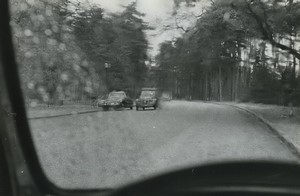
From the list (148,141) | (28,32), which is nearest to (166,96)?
(28,32)

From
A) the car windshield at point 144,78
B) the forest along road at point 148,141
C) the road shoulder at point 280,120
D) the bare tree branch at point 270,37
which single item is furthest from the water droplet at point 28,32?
the road shoulder at point 280,120

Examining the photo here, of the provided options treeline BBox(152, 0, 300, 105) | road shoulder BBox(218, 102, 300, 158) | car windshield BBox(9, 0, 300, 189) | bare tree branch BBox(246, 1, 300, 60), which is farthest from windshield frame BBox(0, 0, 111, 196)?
road shoulder BBox(218, 102, 300, 158)

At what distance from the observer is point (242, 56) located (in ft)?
10.1

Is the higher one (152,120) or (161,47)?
(161,47)

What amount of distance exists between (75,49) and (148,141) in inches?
101

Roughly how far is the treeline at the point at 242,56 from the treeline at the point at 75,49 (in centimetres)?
21

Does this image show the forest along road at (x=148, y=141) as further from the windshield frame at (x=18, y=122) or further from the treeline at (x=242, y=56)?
the windshield frame at (x=18, y=122)

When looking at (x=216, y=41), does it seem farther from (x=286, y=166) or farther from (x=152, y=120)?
(x=286, y=166)

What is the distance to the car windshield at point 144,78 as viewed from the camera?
2193 millimetres

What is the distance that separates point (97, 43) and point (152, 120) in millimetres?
3984

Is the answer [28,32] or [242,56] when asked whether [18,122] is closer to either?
[28,32]

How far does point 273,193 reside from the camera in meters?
1.44

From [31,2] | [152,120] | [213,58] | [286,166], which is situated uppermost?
[31,2]

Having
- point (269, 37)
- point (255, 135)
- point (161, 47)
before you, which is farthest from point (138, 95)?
point (255, 135)
